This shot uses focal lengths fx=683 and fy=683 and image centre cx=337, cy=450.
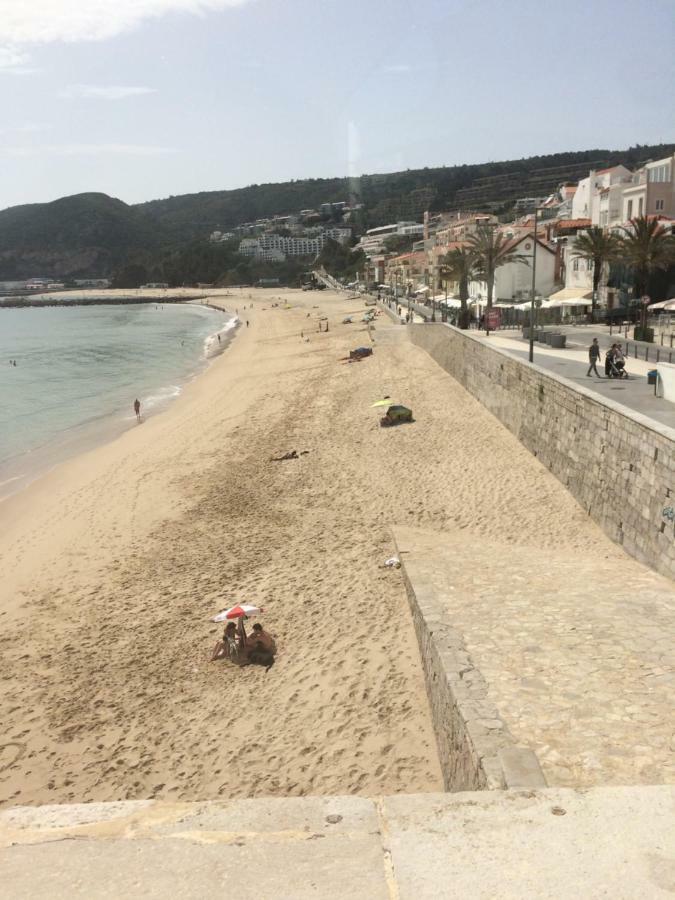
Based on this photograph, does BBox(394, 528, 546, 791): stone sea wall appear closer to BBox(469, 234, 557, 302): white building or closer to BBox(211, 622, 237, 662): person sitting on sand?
BBox(211, 622, 237, 662): person sitting on sand

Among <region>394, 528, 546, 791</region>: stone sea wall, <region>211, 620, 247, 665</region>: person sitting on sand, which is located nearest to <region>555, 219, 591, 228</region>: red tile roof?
<region>211, 620, 247, 665</region>: person sitting on sand

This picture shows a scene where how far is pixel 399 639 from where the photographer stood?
9492mm

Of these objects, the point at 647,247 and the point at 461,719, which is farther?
the point at 647,247

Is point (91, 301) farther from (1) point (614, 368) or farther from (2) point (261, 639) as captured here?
(2) point (261, 639)

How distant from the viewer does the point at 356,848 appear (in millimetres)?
4000

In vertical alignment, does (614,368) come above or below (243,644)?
above

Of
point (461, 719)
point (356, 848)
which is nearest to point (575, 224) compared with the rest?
point (461, 719)

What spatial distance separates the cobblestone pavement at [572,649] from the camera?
19.0ft

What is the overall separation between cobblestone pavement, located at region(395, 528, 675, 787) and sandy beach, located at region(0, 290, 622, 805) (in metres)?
1.04

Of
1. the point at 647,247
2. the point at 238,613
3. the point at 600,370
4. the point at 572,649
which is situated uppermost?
the point at 647,247

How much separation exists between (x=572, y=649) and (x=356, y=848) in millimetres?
4476

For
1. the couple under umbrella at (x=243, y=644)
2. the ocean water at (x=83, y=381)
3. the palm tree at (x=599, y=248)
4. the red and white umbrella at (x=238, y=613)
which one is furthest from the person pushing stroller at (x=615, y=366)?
the ocean water at (x=83, y=381)

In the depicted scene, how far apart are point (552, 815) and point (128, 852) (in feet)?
8.58

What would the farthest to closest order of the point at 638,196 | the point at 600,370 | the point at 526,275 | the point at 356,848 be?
the point at 526,275 → the point at 638,196 → the point at 600,370 → the point at 356,848
